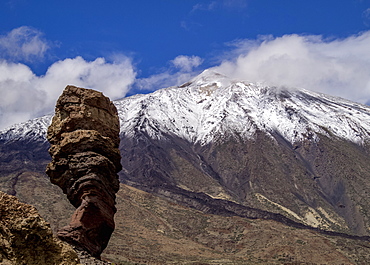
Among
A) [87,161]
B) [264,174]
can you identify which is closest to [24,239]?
[87,161]

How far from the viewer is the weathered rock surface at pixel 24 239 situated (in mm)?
8508

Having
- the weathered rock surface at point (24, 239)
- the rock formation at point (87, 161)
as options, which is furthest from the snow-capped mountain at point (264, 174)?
the weathered rock surface at point (24, 239)

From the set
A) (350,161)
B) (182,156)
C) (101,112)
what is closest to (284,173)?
(350,161)

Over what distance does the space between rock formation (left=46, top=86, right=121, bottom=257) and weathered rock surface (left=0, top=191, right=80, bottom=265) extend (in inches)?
490

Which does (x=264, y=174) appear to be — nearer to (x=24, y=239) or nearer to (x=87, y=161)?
(x=87, y=161)

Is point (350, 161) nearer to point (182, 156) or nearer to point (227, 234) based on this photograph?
point (182, 156)

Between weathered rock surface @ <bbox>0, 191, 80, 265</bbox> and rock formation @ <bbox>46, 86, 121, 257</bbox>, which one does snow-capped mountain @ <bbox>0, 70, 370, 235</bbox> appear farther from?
weathered rock surface @ <bbox>0, 191, 80, 265</bbox>

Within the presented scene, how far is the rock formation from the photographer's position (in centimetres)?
2244

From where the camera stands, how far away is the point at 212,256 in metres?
75.6

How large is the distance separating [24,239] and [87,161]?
569 inches

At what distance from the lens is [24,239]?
344 inches

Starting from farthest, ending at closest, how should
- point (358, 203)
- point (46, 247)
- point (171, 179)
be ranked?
point (171, 179) → point (358, 203) → point (46, 247)

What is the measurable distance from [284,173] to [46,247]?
172 meters

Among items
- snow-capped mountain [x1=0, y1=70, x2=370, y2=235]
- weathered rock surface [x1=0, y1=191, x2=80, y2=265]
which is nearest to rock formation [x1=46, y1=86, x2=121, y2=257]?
weathered rock surface [x1=0, y1=191, x2=80, y2=265]
